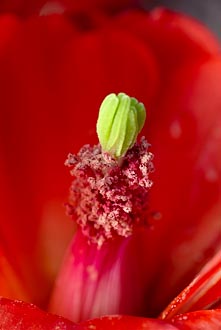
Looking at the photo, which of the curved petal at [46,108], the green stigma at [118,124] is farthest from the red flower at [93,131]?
the green stigma at [118,124]

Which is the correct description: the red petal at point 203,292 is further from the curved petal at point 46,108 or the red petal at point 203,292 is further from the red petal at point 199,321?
the curved petal at point 46,108

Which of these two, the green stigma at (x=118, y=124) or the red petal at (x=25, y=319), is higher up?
the green stigma at (x=118, y=124)

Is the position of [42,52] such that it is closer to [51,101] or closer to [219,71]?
[51,101]

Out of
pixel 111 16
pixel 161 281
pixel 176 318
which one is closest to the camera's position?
pixel 176 318

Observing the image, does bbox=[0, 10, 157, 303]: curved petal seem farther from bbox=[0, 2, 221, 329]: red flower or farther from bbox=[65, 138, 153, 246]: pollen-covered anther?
bbox=[65, 138, 153, 246]: pollen-covered anther

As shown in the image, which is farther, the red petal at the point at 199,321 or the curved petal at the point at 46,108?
the curved petal at the point at 46,108

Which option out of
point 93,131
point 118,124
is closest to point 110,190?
point 118,124

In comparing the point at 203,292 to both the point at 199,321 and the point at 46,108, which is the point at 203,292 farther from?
the point at 46,108

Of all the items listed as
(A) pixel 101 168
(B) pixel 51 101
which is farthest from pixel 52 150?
(A) pixel 101 168
